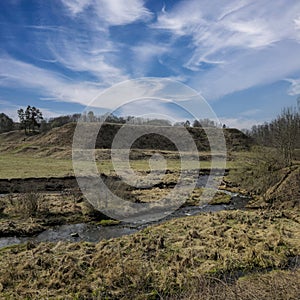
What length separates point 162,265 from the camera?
444 inches

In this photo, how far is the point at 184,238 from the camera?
47.3 ft

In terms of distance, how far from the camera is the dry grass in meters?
8.99

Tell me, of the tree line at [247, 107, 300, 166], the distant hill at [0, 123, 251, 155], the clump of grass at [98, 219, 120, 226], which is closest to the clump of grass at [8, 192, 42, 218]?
the clump of grass at [98, 219, 120, 226]

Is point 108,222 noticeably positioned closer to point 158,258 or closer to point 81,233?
point 81,233

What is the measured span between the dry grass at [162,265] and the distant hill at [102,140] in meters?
53.3

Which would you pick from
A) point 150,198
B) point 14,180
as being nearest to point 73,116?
point 14,180

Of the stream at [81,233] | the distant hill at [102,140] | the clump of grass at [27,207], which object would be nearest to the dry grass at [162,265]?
the stream at [81,233]

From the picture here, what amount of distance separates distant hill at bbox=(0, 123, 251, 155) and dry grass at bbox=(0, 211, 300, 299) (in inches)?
2097

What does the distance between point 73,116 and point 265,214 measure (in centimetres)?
12329

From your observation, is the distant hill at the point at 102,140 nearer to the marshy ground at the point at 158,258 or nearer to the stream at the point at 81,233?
the marshy ground at the point at 158,258

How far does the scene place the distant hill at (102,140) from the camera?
232ft

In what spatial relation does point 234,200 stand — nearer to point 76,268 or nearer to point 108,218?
point 108,218

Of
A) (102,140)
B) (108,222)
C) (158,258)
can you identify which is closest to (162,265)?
(158,258)

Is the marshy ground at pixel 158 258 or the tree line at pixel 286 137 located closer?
the marshy ground at pixel 158 258
